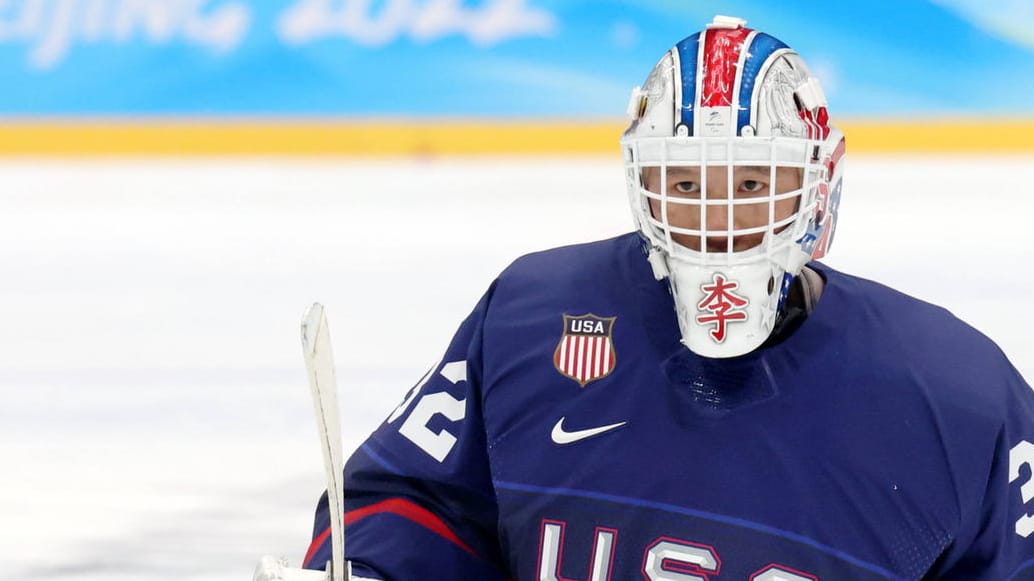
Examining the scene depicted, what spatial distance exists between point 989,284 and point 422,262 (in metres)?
1.94

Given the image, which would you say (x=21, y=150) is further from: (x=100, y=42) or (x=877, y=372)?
(x=877, y=372)

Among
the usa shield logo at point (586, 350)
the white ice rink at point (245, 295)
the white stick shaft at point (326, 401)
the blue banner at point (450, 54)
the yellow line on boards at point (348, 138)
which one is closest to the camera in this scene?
the white stick shaft at point (326, 401)

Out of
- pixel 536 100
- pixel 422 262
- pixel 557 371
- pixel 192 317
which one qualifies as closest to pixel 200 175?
pixel 536 100

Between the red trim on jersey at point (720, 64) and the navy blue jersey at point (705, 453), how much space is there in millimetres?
218

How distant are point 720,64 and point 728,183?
148mm

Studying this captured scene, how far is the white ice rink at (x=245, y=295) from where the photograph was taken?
282 cm

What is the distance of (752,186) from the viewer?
1.61 metres

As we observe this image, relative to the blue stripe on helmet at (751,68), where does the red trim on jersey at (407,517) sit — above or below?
below

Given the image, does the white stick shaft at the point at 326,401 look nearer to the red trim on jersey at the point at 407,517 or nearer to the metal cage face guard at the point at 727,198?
the red trim on jersey at the point at 407,517

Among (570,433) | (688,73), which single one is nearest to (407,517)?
(570,433)

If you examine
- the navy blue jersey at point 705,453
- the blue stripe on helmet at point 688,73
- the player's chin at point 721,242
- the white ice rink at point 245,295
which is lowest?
the white ice rink at point 245,295

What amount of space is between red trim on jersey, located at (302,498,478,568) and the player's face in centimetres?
41

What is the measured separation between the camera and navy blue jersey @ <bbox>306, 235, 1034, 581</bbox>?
1.55 meters

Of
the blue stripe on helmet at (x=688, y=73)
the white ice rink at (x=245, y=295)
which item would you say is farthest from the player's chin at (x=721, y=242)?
the white ice rink at (x=245, y=295)
